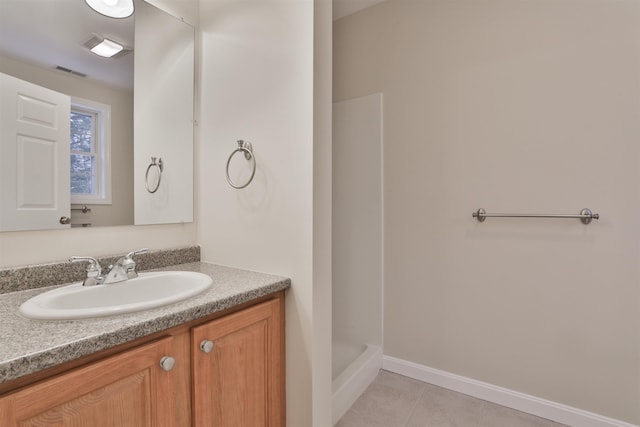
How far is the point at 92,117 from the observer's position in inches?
44.9

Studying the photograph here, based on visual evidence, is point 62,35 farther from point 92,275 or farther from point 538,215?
point 538,215

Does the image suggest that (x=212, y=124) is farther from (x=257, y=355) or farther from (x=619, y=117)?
(x=619, y=117)

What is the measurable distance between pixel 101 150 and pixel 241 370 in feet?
3.27

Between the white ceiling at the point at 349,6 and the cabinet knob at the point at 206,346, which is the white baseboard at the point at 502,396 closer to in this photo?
the cabinet knob at the point at 206,346

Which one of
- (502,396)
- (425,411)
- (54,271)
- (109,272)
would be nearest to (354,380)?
(425,411)

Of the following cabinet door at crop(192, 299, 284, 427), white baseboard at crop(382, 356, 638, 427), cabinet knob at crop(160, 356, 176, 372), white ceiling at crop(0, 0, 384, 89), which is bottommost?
white baseboard at crop(382, 356, 638, 427)

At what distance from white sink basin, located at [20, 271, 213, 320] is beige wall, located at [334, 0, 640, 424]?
1.40 meters

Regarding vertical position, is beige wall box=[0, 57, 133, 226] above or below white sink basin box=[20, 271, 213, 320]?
above

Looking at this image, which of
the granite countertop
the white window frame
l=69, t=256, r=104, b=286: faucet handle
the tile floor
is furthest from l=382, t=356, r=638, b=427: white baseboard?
the white window frame

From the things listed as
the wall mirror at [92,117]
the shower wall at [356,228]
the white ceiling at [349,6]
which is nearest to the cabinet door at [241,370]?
the wall mirror at [92,117]

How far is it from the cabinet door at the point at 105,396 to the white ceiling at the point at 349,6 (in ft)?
7.75

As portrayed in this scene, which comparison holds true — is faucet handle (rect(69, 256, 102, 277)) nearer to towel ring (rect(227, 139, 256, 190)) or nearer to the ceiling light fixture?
towel ring (rect(227, 139, 256, 190))

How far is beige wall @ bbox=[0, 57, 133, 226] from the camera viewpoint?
1.11 m

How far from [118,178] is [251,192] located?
549 mm
